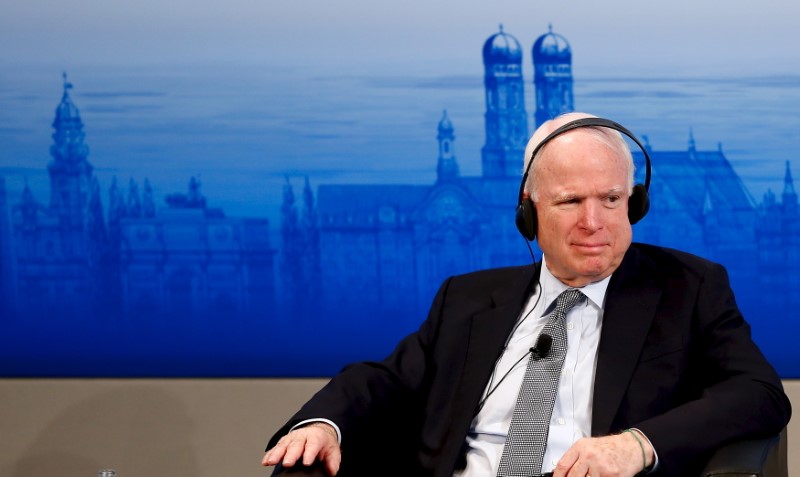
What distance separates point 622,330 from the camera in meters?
2.51

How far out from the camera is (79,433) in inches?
152

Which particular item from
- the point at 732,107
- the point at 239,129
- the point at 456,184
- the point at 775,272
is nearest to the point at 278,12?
the point at 239,129

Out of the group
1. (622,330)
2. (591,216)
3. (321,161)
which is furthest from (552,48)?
(622,330)

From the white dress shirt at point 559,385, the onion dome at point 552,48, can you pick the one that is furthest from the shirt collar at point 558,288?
the onion dome at point 552,48

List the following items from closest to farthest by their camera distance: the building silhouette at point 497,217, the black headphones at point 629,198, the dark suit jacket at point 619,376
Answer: the dark suit jacket at point 619,376, the black headphones at point 629,198, the building silhouette at point 497,217

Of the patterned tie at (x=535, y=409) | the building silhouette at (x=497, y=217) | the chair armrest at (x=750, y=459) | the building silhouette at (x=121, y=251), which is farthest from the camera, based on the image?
the building silhouette at (x=121, y=251)

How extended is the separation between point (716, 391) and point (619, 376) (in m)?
0.22

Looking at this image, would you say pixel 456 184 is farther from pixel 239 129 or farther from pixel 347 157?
pixel 239 129

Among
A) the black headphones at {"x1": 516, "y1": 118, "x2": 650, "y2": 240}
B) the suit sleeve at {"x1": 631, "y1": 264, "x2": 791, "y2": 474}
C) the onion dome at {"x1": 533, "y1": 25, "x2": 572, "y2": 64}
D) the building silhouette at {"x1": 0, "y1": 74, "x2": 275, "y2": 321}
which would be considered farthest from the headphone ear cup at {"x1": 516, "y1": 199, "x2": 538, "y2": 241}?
the building silhouette at {"x1": 0, "y1": 74, "x2": 275, "y2": 321}

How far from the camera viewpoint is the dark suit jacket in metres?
2.29

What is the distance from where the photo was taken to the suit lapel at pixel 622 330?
242 centimetres

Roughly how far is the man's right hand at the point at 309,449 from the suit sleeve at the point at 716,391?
0.67 m

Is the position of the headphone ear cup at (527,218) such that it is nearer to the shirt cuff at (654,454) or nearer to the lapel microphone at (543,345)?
the lapel microphone at (543,345)

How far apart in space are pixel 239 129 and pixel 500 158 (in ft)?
2.98
